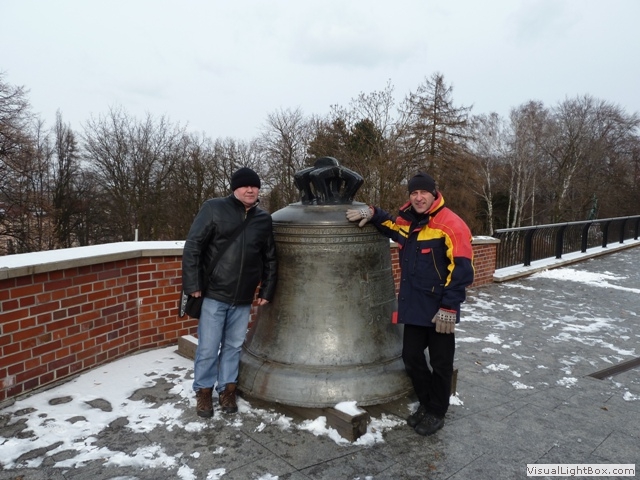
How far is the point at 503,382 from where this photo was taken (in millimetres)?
3873

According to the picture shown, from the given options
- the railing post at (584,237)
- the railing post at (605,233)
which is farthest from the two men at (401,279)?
Answer: the railing post at (605,233)

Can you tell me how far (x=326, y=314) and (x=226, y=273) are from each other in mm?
761

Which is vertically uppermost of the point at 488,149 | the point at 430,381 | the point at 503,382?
the point at 488,149

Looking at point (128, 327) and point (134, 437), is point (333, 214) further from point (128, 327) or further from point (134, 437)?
point (128, 327)

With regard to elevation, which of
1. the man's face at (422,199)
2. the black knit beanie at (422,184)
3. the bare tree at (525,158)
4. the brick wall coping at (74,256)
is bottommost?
the brick wall coping at (74,256)

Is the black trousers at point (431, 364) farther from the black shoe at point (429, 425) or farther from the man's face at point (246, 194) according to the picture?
the man's face at point (246, 194)

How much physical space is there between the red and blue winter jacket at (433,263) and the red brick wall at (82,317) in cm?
251

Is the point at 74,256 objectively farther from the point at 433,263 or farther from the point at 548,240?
the point at 548,240

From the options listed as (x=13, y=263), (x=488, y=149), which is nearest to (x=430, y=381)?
(x=13, y=263)

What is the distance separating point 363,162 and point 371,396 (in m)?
13.8

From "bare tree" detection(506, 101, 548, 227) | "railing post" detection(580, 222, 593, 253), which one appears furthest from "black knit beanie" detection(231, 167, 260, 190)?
"bare tree" detection(506, 101, 548, 227)

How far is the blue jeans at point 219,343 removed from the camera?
3.11 m

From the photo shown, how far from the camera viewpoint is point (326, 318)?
10.7ft

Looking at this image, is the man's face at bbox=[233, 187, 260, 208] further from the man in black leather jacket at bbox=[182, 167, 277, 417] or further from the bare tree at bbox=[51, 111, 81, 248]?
the bare tree at bbox=[51, 111, 81, 248]
